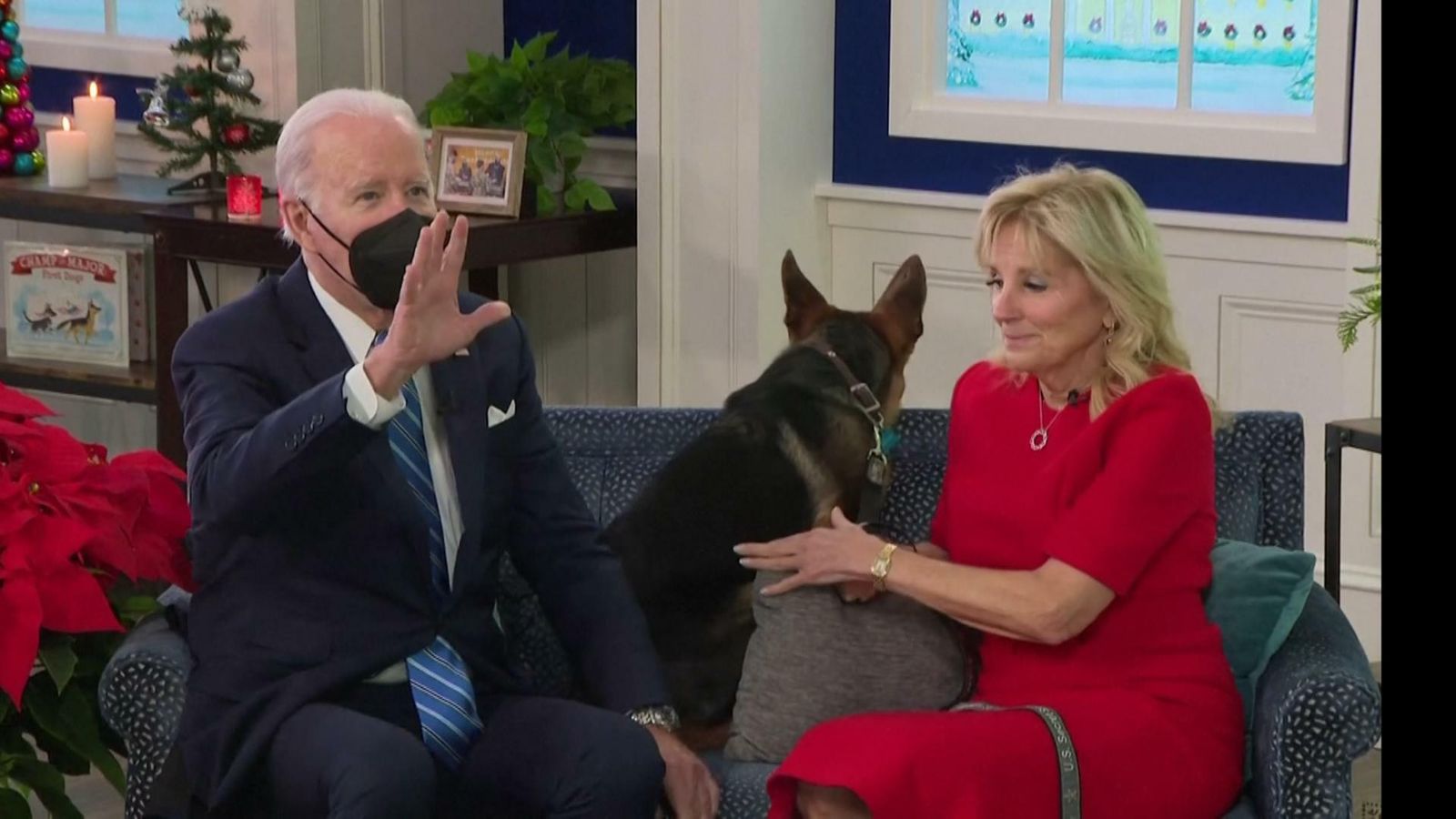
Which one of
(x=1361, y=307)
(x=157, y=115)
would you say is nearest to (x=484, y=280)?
(x=157, y=115)

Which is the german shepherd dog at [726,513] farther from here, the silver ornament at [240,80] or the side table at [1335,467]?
the silver ornament at [240,80]

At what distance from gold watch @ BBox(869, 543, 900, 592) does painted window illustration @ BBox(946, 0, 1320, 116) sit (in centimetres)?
188

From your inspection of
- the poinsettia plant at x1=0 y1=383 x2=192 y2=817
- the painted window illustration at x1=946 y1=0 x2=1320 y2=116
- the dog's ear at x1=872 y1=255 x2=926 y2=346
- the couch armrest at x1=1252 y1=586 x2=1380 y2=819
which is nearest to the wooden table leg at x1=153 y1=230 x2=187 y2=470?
the painted window illustration at x1=946 y1=0 x2=1320 y2=116

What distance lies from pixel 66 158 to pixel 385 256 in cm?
268

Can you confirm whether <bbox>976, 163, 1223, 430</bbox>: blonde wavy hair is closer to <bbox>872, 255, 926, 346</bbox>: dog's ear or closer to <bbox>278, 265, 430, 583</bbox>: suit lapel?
<bbox>872, 255, 926, 346</bbox>: dog's ear

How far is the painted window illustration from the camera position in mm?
3535

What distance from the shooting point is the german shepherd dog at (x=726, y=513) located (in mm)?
2221

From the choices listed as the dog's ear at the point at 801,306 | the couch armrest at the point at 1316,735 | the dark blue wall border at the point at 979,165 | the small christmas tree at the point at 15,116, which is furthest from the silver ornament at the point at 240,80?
the couch armrest at the point at 1316,735

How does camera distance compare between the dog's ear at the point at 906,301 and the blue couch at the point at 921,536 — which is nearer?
the blue couch at the point at 921,536

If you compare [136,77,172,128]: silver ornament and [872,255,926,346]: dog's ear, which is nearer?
[872,255,926,346]: dog's ear

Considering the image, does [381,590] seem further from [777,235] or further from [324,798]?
[777,235]

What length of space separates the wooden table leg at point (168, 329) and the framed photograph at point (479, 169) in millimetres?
603

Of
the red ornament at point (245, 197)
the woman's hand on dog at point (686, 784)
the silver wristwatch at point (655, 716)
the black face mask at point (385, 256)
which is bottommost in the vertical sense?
the woman's hand on dog at point (686, 784)

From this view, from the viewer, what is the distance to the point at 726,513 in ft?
7.29
